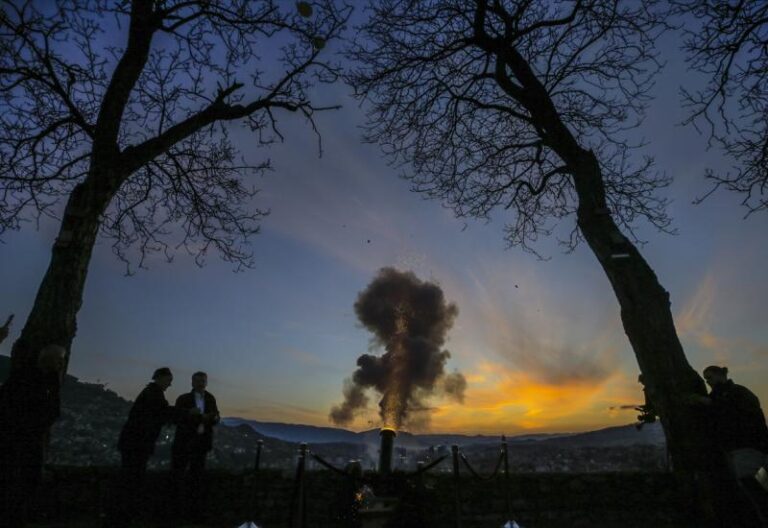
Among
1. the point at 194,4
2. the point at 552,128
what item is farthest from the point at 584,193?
the point at 194,4

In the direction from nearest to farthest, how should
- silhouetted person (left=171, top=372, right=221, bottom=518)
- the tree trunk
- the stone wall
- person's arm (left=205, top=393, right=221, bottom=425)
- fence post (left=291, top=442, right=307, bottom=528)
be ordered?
1. fence post (left=291, top=442, right=307, bottom=528)
2. the tree trunk
3. the stone wall
4. silhouetted person (left=171, top=372, right=221, bottom=518)
5. person's arm (left=205, top=393, right=221, bottom=425)

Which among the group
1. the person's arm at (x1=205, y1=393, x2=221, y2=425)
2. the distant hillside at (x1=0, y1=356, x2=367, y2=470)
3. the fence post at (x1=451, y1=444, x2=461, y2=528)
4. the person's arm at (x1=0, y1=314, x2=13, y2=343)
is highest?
the person's arm at (x1=0, y1=314, x2=13, y2=343)

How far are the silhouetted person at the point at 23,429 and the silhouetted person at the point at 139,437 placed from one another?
3.63 ft

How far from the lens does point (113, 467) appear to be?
6910 millimetres

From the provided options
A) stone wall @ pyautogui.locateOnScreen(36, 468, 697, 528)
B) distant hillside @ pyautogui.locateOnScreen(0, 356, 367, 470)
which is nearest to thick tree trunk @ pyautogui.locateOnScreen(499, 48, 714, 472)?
stone wall @ pyautogui.locateOnScreen(36, 468, 697, 528)

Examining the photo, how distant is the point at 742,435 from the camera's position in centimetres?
514

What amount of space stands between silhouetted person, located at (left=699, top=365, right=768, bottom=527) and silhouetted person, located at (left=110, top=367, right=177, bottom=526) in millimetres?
7149

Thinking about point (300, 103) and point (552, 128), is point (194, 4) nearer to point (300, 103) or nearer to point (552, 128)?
point (300, 103)

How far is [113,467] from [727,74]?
39.8ft

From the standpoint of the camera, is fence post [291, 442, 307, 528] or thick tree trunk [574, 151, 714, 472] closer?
Result: fence post [291, 442, 307, 528]

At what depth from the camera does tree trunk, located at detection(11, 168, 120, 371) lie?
6.13 meters

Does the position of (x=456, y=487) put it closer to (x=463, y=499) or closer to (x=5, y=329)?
(x=463, y=499)

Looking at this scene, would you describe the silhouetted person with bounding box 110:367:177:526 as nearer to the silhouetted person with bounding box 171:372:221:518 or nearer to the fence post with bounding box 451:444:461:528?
the silhouetted person with bounding box 171:372:221:518

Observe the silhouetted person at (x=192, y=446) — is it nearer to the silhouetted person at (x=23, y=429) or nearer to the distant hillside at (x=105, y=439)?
the silhouetted person at (x=23, y=429)
